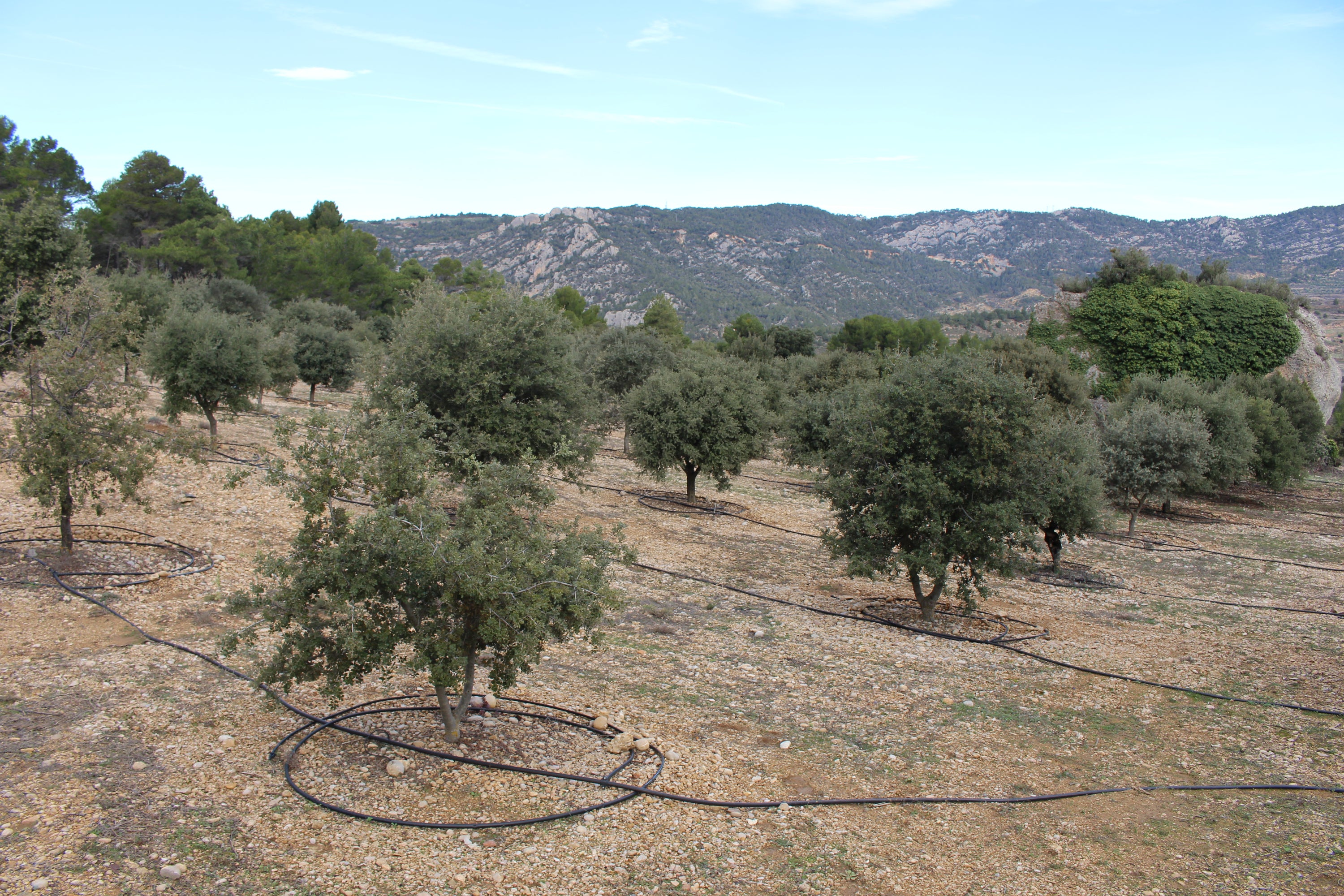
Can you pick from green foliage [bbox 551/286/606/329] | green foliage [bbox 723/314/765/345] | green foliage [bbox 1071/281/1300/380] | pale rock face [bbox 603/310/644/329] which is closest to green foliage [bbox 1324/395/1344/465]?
Answer: green foliage [bbox 1071/281/1300/380]

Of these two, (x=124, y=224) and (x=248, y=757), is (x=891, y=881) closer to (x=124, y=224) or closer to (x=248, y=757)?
(x=248, y=757)

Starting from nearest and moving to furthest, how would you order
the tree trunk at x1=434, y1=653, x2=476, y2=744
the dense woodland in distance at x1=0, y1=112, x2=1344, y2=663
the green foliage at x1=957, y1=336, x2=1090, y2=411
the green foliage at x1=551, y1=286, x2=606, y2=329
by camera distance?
1. the dense woodland in distance at x1=0, y1=112, x2=1344, y2=663
2. the tree trunk at x1=434, y1=653, x2=476, y2=744
3. the green foliage at x1=957, y1=336, x2=1090, y2=411
4. the green foliage at x1=551, y1=286, x2=606, y2=329

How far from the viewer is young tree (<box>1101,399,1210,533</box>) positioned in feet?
81.2

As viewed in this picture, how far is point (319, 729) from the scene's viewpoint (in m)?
7.30

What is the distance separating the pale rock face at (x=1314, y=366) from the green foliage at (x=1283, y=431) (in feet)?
12.1

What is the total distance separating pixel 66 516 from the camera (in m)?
10.8

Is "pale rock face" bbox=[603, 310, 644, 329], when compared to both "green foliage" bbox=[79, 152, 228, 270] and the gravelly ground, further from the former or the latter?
the gravelly ground

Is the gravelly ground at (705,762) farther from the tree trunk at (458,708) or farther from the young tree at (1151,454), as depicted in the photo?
the young tree at (1151,454)

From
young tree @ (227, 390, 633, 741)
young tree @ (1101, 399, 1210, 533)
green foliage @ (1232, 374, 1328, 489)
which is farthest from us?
green foliage @ (1232, 374, 1328, 489)

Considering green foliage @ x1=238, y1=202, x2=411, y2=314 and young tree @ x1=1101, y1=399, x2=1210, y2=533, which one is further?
green foliage @ x1=238, y1=202, x2=411, y2=314

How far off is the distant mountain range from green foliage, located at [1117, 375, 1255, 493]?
169ft

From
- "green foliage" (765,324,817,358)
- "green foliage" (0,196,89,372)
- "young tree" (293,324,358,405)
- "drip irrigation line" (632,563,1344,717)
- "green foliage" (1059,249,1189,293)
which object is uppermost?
"green foliage" (1059,249,1189,293)

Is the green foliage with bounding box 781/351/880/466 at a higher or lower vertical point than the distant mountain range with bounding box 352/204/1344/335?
lower

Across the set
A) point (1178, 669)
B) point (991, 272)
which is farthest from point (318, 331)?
point (991, 272)
